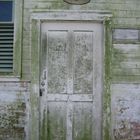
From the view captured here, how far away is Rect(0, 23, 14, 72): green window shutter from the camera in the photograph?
7.34 metres

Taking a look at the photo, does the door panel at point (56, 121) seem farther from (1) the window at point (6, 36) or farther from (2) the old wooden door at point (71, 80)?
(1) the window at point (6, 36)

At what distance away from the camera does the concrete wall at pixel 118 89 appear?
724cm

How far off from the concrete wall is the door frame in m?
0.08

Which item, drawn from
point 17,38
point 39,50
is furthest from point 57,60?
point 17,38

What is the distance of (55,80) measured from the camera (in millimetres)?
7387

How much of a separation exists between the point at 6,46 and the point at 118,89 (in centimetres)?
222

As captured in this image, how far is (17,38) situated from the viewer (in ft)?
24.1

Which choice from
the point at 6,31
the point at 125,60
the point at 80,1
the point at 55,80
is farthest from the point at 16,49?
the point at 125,60

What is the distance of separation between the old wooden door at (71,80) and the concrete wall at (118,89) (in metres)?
0.28

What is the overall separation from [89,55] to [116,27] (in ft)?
2.36

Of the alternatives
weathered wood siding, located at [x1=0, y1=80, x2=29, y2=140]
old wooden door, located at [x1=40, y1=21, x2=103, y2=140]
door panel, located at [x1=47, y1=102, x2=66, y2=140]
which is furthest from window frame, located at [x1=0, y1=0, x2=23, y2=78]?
door panel, located at [x1=47, y1=102, x2=66, y2=140]

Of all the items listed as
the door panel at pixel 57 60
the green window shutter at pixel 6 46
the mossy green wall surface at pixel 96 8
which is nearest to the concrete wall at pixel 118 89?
the mossy green wall surface at pixel 96 8

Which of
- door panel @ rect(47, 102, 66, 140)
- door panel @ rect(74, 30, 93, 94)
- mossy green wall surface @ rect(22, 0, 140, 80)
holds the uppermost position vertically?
mossy green wall surface @ rect(22, 0, 140, 80)

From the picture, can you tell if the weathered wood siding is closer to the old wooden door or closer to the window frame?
the window frame
